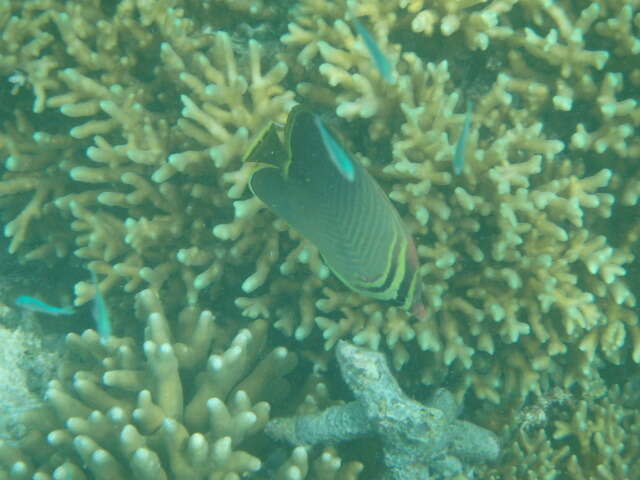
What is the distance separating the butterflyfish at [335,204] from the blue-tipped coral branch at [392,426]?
986mm

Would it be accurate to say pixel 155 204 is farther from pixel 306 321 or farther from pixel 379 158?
pixel 379 158

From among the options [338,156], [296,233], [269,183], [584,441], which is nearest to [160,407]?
[296,233]

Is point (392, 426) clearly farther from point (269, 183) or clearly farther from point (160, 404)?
point (269, 183)

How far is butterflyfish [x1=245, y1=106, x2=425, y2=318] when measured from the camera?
166 cm

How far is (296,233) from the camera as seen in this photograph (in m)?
2.94

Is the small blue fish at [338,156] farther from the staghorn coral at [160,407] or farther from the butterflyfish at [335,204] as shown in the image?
the staghorn coral at [160,407]

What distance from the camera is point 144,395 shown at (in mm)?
2686

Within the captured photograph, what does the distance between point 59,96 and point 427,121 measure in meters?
2.14

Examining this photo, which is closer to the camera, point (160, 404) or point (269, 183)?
point (269, 183)

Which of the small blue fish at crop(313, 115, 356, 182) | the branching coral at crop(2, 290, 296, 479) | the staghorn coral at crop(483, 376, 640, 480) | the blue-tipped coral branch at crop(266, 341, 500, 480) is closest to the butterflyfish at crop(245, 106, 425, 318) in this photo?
the small blue fish at crop(313, 115, 356, 182)

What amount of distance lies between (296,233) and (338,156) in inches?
53.0

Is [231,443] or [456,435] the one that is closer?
[231,443]

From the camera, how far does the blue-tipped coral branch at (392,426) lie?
2564 mm

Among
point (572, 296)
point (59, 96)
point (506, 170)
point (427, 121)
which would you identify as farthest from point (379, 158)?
point (59, 96)
